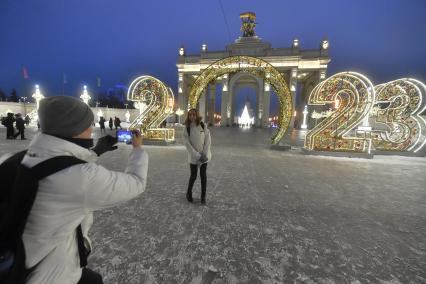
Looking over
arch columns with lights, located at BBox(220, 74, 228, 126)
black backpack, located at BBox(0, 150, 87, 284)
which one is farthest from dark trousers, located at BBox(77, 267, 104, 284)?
arch columns with lights, located at BBox(220, 74, 228, 126)

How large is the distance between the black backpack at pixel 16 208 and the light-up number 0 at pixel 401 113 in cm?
1415

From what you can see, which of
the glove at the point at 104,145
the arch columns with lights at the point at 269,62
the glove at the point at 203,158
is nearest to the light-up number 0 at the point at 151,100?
the glove at the point at 203,158

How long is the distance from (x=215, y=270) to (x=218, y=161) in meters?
5.93

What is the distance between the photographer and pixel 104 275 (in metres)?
2.29

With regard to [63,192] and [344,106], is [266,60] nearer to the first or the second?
[344,106]

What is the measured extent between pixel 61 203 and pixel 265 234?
2.90m

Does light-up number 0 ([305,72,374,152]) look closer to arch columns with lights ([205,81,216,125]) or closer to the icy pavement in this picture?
the icy pavement

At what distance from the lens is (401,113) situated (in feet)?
37.0

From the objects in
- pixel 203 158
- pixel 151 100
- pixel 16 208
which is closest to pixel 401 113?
pixel 203 158

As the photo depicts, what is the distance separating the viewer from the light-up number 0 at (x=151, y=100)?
1249 cm

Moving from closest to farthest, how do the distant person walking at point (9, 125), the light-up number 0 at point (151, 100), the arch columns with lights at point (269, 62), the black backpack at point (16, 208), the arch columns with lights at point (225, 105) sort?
1. the black backpack at point (16, 208)
2. the distant person walking at point (9, 125)
3. the light-up number 0 at point (151, 100)
4. the arch columns with lights at point (269, 62)
5. the arch columns with lights at point (225, 105)

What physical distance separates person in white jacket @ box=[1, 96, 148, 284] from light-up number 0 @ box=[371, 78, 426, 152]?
13.9m

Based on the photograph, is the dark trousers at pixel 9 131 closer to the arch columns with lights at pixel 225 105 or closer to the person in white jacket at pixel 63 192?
the person in white jacket at pixel 63 192

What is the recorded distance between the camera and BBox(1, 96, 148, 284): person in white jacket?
0.98 meters
